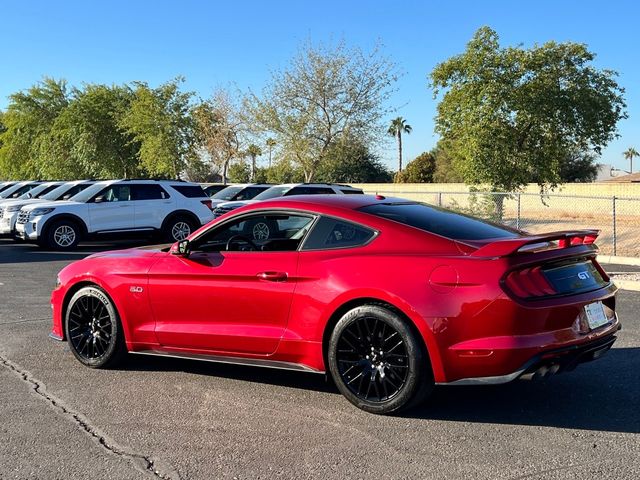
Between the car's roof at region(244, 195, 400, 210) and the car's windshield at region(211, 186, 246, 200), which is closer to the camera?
the car's roof at region(244, 195, 400, 210)

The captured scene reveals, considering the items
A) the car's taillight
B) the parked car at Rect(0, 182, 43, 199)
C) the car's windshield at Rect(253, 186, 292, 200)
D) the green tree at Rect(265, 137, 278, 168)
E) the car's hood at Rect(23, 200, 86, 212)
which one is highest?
the green tree at Rect(265, 137, 278, 168)

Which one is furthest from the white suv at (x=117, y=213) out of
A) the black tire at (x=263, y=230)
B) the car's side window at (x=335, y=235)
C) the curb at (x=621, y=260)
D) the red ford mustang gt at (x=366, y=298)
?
the car's side window at (x=335, y=235)

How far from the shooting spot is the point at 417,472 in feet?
12.6

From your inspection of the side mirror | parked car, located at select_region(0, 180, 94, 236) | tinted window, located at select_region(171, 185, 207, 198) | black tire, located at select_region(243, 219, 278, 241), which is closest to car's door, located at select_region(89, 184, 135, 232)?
tinted window, located at select_region(171, 185, 207, 198)

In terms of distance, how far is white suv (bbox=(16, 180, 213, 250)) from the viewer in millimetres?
16922

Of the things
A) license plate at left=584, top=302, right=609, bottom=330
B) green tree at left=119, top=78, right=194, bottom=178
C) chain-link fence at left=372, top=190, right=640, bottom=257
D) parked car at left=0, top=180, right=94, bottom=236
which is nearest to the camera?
license plate at left=584, top=302, right=609, bottom=330

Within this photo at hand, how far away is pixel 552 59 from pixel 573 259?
21347 millimetres

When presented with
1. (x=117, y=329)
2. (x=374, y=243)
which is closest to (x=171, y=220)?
(x=117, y=329)

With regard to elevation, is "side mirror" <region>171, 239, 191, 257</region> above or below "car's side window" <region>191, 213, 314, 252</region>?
below

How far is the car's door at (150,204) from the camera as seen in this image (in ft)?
58.4

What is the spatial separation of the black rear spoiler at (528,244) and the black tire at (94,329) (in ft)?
10.5

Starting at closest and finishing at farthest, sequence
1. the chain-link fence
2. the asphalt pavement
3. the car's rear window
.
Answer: the asphalt pavement
the car's rear window
the chain-link fence

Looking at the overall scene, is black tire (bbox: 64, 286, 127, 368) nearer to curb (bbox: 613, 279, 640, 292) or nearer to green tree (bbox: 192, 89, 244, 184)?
curb (bbox: 613, 279, 640, 292)

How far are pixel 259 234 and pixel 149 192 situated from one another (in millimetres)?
13072
